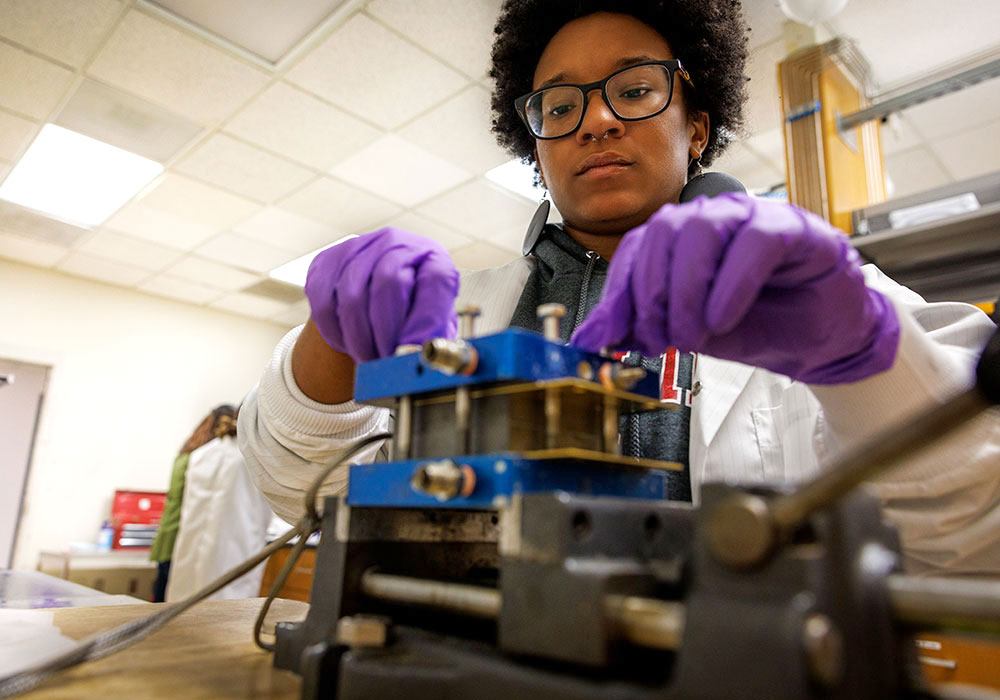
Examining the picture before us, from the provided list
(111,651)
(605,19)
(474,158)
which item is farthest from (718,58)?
(474,158)

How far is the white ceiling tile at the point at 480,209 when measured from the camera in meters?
3.56

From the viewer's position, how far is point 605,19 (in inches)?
43.1

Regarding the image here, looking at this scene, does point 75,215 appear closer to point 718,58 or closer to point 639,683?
point 718,58

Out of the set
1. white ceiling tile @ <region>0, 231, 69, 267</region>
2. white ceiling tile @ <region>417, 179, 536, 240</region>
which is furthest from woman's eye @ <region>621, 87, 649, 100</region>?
white ceiling tile @ <region>0, 231, 69, 267</region>

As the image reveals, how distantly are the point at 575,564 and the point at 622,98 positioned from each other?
78 cm

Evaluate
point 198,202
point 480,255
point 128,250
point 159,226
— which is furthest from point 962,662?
point 128,250

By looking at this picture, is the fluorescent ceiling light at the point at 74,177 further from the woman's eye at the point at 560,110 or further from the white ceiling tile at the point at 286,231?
the woman's eye at the point at 560,110

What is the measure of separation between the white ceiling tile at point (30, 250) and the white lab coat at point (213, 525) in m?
2.08

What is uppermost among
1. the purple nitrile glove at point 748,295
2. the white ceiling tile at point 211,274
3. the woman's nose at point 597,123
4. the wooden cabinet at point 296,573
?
the white ceiling tile at point 211,274

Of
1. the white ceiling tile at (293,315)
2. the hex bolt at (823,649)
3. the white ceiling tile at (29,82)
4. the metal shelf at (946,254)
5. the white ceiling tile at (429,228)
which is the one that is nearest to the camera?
the hex bolt at (823,649)

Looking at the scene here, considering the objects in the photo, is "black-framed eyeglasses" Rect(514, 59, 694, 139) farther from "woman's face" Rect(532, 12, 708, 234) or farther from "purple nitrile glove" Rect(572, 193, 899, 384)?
"purple nitrile glove" Rect(572, 193, 899, 384)

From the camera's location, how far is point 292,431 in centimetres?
88

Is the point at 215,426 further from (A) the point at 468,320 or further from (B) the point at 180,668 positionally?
(A) the point at 468,320

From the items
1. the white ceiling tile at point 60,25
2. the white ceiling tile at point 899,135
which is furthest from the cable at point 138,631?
the white ceiling tile at point 899,135
